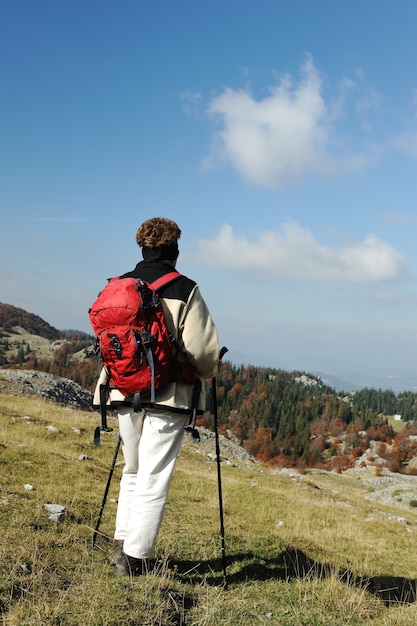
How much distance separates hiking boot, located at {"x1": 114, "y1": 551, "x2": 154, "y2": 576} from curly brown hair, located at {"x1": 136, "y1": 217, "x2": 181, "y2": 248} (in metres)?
3.32

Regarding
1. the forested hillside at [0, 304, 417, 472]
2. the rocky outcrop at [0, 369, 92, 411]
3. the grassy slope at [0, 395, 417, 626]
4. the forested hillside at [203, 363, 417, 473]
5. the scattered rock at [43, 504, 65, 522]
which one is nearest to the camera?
the grassy slope at [0, 395, 417, 626]

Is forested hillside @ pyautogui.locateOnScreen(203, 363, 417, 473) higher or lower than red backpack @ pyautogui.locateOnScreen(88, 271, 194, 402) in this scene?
lower

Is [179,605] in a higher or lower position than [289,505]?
higher

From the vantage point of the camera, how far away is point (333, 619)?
16.1 ft

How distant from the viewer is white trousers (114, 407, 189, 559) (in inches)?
190

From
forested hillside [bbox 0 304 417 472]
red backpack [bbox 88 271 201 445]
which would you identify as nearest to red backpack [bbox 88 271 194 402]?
red backpack [bbox 88 271 201 445]

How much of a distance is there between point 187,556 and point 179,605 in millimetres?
2057

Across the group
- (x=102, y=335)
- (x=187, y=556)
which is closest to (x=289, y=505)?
(x=187, y=556)

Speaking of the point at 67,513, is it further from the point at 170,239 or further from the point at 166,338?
the point at 170,239

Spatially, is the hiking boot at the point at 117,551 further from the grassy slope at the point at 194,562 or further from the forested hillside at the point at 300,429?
the forested hillside at the point at 300,429

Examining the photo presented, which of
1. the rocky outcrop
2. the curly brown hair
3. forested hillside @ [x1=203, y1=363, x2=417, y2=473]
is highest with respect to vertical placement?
the curly brown hair

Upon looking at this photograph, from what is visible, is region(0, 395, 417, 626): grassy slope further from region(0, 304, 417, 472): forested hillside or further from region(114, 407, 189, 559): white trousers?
region(0, 304, 417, 472): forested hillside

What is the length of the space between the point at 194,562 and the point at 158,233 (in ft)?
14.3

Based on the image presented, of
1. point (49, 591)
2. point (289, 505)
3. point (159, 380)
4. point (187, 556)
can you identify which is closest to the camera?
point (49, 591)
